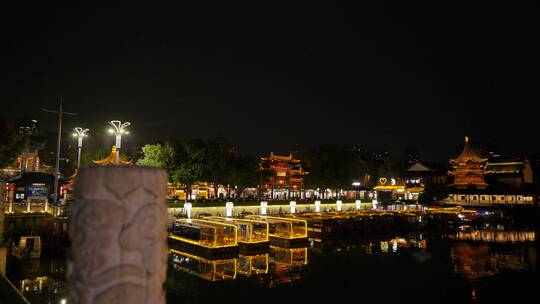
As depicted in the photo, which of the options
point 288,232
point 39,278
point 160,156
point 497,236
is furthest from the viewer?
point 160,156

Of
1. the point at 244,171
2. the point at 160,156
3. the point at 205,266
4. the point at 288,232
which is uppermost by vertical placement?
the point at 160,156

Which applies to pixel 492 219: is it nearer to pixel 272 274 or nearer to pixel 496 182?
pixel 496 182

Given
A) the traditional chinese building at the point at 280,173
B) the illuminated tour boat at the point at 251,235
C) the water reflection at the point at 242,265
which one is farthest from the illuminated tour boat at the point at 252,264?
the traditional chinese building at the point at 280,173

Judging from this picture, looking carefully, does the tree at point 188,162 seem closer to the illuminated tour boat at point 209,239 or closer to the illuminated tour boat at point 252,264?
the illuminated tour boat at point 209,239

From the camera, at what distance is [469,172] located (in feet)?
242

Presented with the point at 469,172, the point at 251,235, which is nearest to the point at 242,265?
the point at 251,235

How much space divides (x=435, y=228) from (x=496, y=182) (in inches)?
1083

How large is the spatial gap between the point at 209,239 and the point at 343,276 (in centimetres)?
1036

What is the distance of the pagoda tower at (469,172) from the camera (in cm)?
7297

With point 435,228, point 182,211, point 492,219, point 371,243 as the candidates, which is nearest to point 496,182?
point 492,219

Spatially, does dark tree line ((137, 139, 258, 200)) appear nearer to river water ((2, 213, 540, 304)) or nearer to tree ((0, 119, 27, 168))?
tree ((0, 119, 27, 168))

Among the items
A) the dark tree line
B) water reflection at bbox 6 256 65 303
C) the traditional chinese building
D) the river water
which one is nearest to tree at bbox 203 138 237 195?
the dark tree line

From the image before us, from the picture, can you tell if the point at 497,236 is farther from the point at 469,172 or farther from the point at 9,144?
the point at 9,144

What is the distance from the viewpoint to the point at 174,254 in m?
30.2
